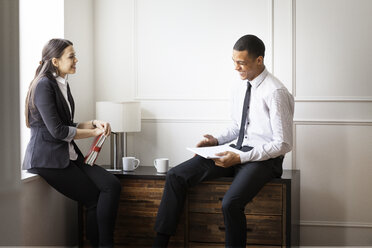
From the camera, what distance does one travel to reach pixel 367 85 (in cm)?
296

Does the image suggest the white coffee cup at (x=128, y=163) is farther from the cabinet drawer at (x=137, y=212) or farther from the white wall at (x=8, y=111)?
the white wall at (x=8, y=111)

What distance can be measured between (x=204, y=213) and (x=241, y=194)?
0.41 m

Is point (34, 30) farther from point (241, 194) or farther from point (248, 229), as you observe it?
point (248, 229)

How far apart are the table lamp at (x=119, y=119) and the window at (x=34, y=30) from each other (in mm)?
486

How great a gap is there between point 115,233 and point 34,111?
96 cm

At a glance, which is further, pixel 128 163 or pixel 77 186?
pixel 128 163

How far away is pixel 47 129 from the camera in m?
2.40

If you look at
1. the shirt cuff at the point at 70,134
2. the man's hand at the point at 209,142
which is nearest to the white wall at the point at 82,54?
the shirt cuff at the point at 70,134

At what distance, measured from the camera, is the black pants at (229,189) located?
229 cm

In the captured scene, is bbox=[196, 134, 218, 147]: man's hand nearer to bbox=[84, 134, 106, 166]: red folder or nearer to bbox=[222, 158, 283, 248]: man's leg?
bbox=[222, 158, 283, 248]: man's leg

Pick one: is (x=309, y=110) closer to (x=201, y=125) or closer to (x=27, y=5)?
(x=201, y=125)

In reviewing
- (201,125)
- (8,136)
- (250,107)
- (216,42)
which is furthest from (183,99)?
(8,136)

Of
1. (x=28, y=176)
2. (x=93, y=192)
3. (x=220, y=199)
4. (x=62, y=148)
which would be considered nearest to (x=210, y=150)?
(x=220, y=199)

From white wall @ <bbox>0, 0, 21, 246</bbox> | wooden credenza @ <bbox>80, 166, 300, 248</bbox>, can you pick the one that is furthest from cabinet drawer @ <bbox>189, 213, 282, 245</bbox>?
white wall @ <bbox>0, 0, 21, 246</bbox>
